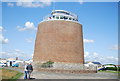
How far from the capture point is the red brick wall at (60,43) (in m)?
30.1

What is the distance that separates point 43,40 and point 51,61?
176 inches

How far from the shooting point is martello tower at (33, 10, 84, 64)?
30109 millimetres

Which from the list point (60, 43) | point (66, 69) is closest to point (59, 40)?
point (60, 43)

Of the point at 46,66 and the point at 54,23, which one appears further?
the point at 54,23

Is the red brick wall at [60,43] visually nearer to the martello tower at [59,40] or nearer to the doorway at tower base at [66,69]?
the martello tower at [59,40]

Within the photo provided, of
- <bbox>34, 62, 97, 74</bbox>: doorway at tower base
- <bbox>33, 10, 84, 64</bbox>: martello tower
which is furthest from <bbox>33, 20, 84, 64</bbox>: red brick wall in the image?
<bbox>34, 62, 97, 74</bbox>: doorway at tower base

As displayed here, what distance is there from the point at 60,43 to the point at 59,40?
0.60 m

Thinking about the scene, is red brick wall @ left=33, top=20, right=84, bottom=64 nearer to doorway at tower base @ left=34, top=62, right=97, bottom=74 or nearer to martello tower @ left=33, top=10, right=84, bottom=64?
martello tower @ left=33, top=10, right=84, bottom=64

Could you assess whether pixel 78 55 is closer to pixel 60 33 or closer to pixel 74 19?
pixel 60 33

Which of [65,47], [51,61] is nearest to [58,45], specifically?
[65,47]

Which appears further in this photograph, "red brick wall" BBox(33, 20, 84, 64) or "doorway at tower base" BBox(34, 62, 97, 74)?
"red brick wall" BBox(33, 20, 84, 64)

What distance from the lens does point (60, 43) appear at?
99.5ft

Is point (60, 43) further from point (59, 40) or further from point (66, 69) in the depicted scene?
point (66, 69)

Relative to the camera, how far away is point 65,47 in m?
30.2
